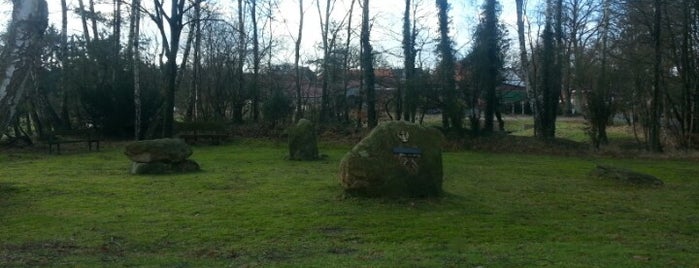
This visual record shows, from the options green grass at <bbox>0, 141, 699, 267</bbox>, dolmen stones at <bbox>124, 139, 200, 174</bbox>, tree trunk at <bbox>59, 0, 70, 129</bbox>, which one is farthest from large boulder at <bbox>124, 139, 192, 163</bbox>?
tree trunk at <bbox>59, 0, 70, 129</bbox>

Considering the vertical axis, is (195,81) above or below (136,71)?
above

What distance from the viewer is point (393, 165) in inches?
394

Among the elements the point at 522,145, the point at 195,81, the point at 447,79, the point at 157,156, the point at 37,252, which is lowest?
the point at 37,252

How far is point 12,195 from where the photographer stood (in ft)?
34.9

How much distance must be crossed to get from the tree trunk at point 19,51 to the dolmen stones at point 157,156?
626 centimetres

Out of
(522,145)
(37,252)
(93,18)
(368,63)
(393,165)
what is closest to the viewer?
(37,252)

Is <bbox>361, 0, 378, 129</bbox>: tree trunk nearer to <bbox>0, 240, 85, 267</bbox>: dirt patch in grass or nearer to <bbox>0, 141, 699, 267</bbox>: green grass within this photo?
<bbox>0, 141, 699, 267</bbox>: green grass

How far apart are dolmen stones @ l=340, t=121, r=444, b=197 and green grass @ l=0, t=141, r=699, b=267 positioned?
25 centimetres

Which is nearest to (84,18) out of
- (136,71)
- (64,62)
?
(64,62)

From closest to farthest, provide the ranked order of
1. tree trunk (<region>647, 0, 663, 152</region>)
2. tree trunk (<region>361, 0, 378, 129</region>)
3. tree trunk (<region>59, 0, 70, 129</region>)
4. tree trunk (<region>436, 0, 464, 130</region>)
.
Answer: tree trunk (<region>647, 0, 663, 152</region>), tree trunk (<region>436, 0, 464, 130</region>), tree trunk (<region>361, 0, 378, 129</region>), tree trunk (<region>59, 0, 70, 129</region>)

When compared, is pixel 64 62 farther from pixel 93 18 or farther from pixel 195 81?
pixel 195 81

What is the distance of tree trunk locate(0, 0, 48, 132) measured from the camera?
7.71m

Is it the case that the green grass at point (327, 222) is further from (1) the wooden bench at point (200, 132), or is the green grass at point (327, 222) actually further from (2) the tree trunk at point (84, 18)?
(2) the tree trunk at point (84, 18)

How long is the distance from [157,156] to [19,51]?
22.1 feet
